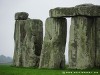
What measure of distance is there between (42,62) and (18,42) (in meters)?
5.79

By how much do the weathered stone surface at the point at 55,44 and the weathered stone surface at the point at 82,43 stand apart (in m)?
Answer: 1.18

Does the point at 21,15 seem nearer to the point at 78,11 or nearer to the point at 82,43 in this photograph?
the point at 78,11

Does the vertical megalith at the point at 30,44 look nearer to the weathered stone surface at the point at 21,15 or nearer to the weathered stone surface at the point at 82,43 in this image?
the weathered stone surface at the point at 21,15

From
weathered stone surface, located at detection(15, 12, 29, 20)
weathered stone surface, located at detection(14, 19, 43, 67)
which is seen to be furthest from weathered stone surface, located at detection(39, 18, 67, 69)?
weathered stone surface, located at detection(15, 12, 29, 20)

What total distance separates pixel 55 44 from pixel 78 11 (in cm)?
357

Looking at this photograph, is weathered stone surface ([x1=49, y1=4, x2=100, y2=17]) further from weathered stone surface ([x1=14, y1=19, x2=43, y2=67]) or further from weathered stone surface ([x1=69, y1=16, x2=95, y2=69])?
weathered stone surface ([x1=14, y1=19, x2=43, y2=67])

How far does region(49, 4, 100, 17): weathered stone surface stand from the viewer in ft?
107

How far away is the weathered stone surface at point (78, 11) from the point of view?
32750mm

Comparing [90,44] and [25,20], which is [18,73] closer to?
[90,44]

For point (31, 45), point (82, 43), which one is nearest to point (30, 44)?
point (31, 45)

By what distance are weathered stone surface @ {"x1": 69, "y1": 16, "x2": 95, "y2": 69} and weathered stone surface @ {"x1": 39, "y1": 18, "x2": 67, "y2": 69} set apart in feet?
3.87

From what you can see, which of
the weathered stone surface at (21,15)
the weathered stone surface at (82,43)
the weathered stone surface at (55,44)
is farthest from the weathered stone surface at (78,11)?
the weathered stone surface at (21,15)

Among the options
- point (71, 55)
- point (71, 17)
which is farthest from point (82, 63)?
point (71, 17)

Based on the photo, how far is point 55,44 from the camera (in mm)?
34938
